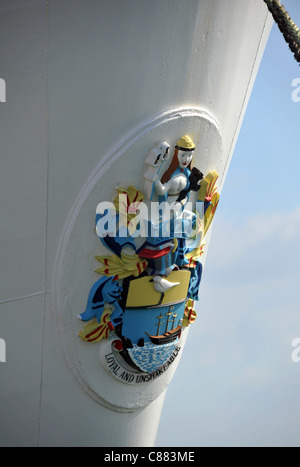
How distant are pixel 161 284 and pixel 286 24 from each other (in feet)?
4.24

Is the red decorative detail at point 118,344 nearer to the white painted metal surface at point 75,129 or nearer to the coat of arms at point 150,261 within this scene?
the coat of arms at point 150,261

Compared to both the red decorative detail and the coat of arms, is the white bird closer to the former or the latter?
the coat of arms

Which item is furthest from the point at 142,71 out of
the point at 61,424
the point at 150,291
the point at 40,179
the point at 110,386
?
the point at 61,424

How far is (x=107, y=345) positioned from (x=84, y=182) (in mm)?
822

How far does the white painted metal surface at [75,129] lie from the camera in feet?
8.38

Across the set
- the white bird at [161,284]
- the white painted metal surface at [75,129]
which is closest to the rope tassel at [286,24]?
the white painted metal surface at [75,129]

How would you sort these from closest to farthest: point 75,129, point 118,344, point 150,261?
point 75,129 → point 150,261 → point 118,344

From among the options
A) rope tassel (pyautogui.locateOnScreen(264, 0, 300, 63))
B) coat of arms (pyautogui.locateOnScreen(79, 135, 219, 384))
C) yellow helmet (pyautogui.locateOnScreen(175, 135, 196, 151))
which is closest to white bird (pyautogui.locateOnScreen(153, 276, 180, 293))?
coat of arms (pyautogui.locateOnScreen(79, 135, 219, 384))

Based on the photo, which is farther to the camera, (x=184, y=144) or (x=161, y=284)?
(x=161, y=284)

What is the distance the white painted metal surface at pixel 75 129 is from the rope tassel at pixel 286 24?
0.58ft

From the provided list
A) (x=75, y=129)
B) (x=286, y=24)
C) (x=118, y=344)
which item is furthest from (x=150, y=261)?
(x=286, y=24)

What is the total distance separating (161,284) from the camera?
10.1 ft

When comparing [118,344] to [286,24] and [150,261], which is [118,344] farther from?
[286,24]

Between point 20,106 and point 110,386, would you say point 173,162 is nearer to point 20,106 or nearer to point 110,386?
point 20,106
